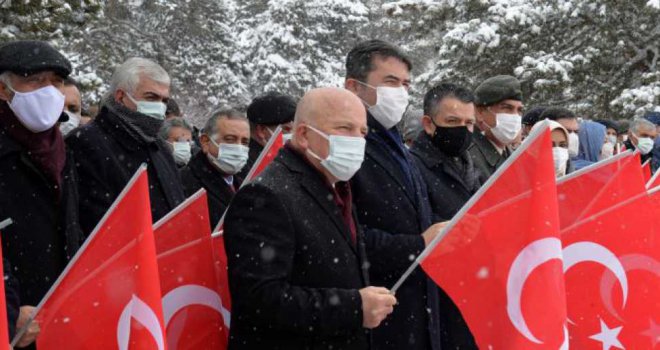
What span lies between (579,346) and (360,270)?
1.42m

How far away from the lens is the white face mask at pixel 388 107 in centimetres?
382

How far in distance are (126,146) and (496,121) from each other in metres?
2.14

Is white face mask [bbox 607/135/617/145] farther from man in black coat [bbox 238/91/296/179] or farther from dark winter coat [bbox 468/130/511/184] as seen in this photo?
dark winter coat [bbox 468/130/511/184]

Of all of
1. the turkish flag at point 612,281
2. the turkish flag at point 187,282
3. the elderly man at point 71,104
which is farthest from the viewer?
the elderly man at point 71,104

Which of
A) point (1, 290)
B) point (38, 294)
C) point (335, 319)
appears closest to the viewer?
point (1, 290)

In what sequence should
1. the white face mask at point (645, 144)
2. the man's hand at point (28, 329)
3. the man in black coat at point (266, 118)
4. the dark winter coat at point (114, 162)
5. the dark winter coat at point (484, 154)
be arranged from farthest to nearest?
1. the white face mask at point (645, 144)
2. the man in black coat at point (266, 118)
3. the dark winter coat at point (484, 154)
4. the dark winter coat at point (114, 162)
5. the man's hand at point (28, 329)

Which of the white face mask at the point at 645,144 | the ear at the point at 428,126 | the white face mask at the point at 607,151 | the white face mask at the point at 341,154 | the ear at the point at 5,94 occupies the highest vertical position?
the ear at the point at 5,94

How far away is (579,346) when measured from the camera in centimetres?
393

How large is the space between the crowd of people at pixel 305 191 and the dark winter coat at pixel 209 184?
0.08ft

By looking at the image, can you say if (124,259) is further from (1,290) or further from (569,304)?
(569,304)

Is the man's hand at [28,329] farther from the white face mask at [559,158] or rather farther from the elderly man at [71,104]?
the white face mask at [559,158]

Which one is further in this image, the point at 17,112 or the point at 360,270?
the point at 17,112

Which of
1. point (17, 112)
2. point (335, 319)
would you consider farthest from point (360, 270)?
point (17, 112)

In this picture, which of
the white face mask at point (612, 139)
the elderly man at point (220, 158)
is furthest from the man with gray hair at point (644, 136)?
the elderly man at point (220, 158)
